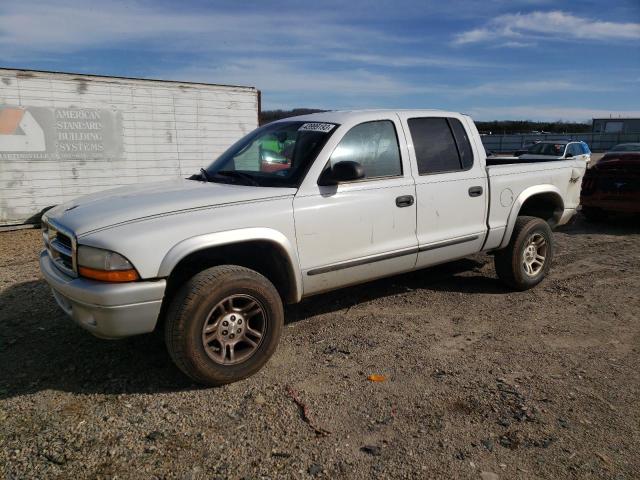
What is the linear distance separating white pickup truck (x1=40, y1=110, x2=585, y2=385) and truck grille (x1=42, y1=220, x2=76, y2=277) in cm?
2

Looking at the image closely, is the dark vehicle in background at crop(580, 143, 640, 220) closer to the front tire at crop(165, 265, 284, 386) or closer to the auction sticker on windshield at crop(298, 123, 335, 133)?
the auction sticker on windshield at crop(298, 123, 335, 133)

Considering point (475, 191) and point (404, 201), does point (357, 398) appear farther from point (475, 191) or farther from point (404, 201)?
point (475, 191)

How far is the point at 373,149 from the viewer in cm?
416

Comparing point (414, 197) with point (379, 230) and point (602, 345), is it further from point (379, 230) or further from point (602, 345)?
point (602, 345)

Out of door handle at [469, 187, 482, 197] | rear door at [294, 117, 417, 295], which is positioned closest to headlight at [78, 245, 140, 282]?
rear door at [294, 117, 417, 295]

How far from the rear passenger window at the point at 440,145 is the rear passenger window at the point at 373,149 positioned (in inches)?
9.5

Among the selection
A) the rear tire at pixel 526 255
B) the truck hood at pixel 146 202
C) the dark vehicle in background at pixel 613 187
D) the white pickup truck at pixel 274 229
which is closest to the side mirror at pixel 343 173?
the white pickup truck at pixel 274 229

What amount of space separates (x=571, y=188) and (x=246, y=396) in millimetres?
4403

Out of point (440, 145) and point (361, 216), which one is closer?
point (361, 216)

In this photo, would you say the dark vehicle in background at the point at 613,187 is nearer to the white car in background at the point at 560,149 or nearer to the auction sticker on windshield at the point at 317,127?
the white car in background at the point at 560,149

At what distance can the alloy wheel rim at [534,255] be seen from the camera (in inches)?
208

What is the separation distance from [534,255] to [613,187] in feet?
15.5

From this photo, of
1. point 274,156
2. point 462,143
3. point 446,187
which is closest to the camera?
point 274,156

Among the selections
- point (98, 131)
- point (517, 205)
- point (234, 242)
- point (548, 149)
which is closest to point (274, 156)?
point (234, 242)
